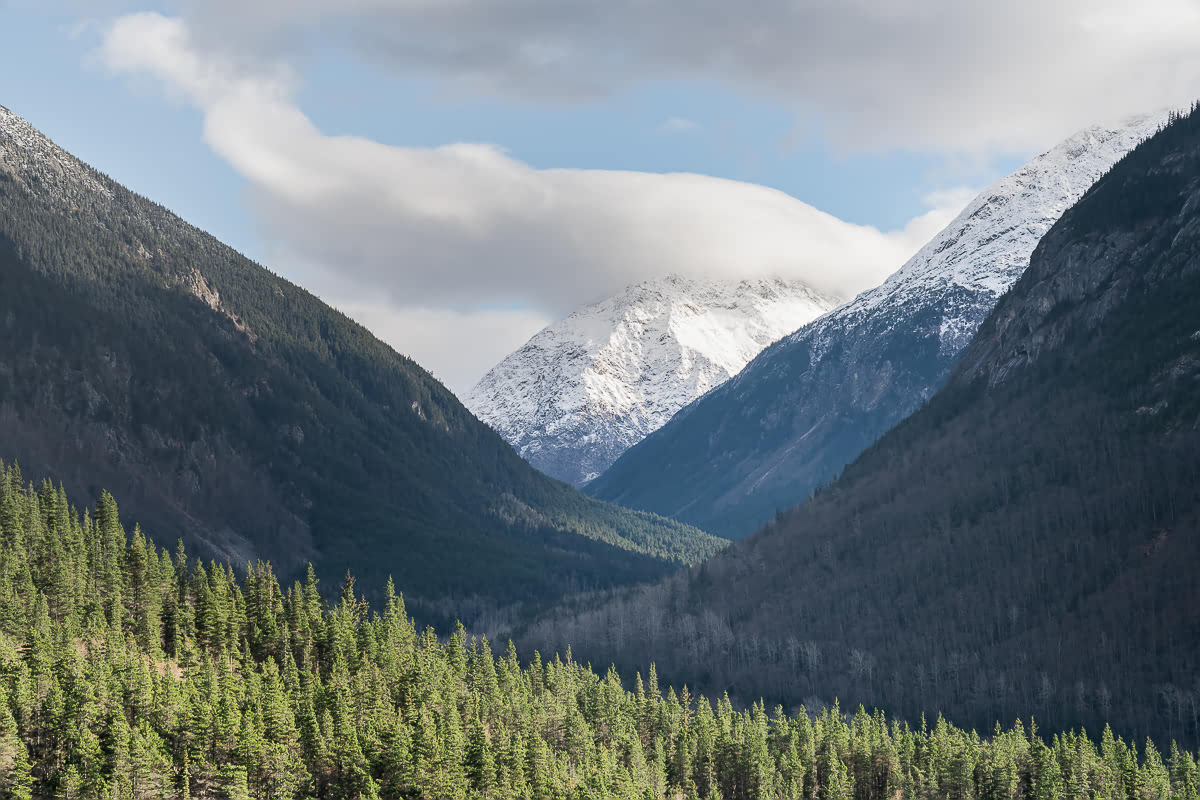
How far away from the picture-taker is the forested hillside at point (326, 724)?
395 ft

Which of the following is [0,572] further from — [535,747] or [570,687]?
[570,687]

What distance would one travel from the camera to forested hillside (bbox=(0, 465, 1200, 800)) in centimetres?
12025

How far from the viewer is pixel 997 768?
539ft

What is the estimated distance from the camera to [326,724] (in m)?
134

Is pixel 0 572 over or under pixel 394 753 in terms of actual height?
over

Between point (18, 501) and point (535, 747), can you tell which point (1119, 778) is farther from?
point (18, 501)

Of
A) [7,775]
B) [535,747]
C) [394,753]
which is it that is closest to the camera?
[7,775]

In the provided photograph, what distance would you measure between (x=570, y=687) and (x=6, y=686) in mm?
87155

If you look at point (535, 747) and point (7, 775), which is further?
point (535, 747)

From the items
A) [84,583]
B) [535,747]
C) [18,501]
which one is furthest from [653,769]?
[18,501]

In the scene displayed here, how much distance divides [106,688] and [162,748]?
9.63 metres

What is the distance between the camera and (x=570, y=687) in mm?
193000

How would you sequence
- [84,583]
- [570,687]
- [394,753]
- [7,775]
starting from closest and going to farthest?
[7,775] → [394,753] → [84,583] → [570,687]

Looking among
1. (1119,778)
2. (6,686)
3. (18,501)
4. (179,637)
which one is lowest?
(1119,778)
